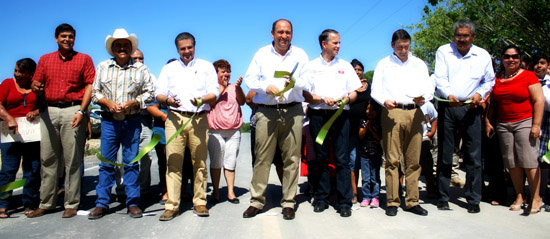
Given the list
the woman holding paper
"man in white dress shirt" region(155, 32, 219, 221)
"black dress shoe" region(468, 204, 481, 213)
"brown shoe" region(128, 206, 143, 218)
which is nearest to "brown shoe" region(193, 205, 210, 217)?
"man in white dress shirt" region(155, 32, 219, 221)

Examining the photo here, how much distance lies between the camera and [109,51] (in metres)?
6.02

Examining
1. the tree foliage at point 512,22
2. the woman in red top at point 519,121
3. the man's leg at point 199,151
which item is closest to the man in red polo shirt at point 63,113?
the man's leg at point 199,151

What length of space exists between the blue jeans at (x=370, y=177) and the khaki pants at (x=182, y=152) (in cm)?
225

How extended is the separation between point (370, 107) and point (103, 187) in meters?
3.80

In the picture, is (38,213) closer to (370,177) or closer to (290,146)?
(290,146)

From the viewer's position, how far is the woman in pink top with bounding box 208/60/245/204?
→ 21.7 feet

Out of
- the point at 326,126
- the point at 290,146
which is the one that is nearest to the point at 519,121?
the point at 326,126

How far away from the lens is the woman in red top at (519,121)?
582 cm

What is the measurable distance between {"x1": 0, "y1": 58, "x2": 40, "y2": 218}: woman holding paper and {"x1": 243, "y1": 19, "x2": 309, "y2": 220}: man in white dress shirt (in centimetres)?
298

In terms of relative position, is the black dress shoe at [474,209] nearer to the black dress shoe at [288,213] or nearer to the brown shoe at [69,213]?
the black dress shoe at [288,213]

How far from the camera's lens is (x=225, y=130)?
6.69 meters

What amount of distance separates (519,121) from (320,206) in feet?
9.44

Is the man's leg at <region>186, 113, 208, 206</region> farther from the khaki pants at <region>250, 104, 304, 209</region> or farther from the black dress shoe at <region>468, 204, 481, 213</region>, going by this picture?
the black dress shoe at <region>468, 204, 481, 213</region>

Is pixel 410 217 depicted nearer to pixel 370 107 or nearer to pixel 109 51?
pixel 370 107
